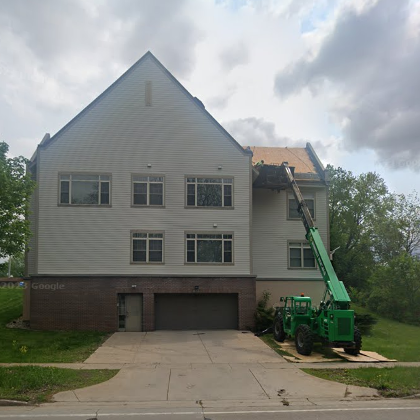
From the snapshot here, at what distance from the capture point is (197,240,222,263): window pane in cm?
2339

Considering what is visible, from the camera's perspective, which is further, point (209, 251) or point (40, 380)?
point (209, 251)

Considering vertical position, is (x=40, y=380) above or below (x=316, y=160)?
below

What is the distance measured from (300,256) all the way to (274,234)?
1.93 metres

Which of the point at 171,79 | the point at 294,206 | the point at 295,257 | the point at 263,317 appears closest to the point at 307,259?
the point at 295,257

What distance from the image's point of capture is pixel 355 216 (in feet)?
138

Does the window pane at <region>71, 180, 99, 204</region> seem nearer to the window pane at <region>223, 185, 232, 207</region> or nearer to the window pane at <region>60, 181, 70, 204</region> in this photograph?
the window pane at <region>60, 181, 70, 204</region>

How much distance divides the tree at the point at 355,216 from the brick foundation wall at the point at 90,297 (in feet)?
61.1

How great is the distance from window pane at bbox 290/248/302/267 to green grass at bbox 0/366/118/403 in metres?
15.1

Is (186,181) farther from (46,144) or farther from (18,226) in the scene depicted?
(18,226)

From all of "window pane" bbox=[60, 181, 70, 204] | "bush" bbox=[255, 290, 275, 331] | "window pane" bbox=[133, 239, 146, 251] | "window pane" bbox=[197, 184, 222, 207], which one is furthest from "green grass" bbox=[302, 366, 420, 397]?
"window pane" bbox=[60, 181, 70, 204]

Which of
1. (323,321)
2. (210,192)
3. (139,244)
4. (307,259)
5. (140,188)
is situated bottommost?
(323,321)

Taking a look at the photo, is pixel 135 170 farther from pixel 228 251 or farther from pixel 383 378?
pixel 383 378

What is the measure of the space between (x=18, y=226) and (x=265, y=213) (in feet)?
45.0

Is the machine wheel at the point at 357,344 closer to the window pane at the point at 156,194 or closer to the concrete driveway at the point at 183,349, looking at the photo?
the concrete driveway at the point at 183,349
